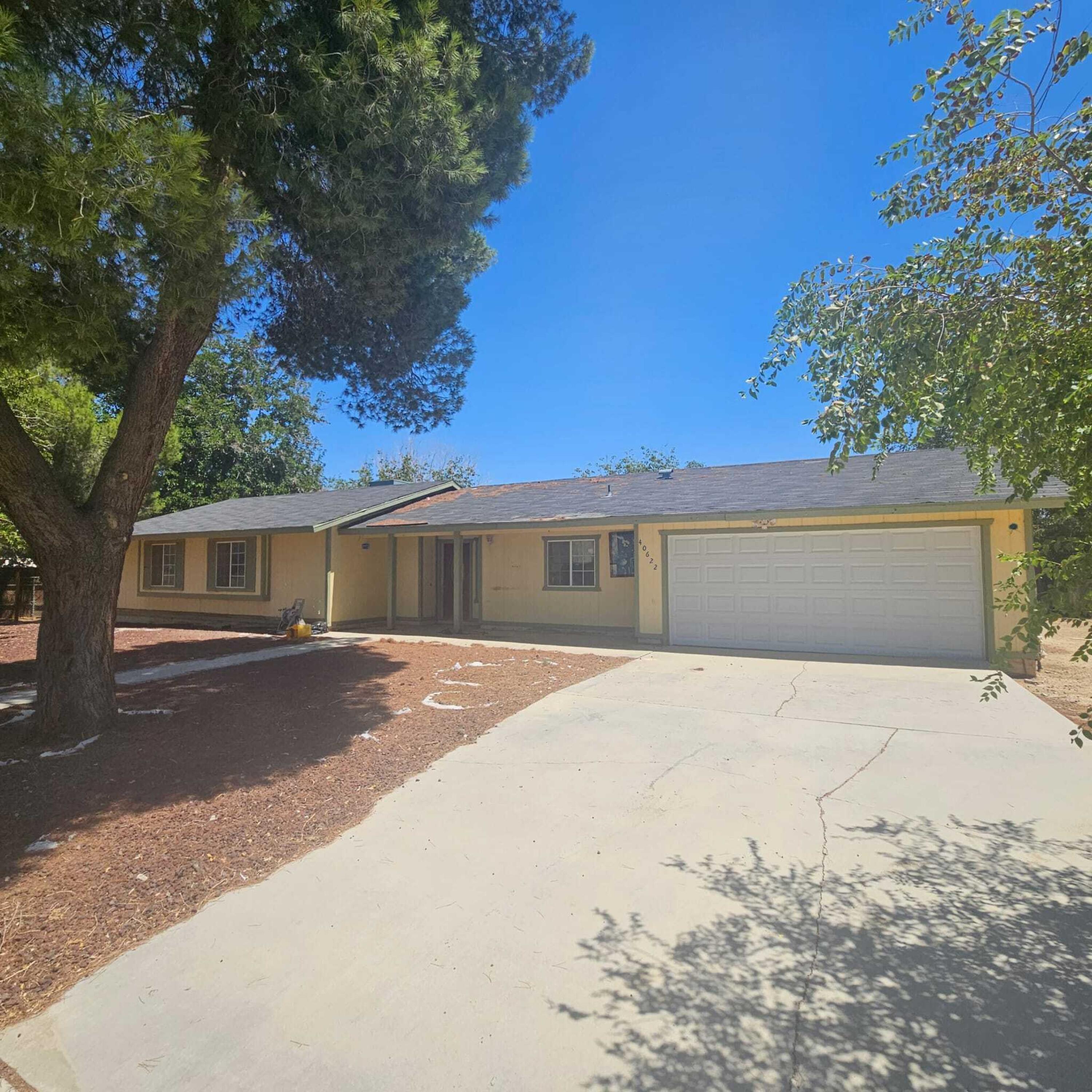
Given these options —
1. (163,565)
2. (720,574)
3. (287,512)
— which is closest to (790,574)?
(720,574)

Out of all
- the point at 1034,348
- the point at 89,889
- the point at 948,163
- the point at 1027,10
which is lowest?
the point at 89,889

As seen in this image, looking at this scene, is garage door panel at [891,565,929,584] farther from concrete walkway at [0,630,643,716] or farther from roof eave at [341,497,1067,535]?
concrete walkway at [0,630,643,716]

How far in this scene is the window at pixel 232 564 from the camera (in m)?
16.4

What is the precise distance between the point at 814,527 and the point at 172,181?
32.3 feet

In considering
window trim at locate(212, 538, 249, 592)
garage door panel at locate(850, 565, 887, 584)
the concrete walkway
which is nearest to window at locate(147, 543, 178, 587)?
window trim at locate(212, 538, 249, 592)

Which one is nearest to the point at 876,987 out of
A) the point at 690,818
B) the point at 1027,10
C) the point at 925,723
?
the point at 690,818

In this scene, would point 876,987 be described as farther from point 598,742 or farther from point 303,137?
point 303,137

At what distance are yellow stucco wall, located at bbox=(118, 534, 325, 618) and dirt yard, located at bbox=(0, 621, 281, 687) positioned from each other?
3.27 feet

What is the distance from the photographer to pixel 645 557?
1242 centimetres

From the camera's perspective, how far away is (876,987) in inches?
102

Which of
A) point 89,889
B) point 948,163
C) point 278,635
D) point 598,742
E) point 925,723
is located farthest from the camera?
point 278,635

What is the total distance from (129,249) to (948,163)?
5.31 meters

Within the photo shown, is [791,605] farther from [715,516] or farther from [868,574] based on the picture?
[715,516]

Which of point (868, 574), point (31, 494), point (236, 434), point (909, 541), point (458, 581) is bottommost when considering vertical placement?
point (458, 581)
